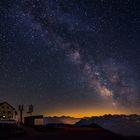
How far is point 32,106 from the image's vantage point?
2608 inches

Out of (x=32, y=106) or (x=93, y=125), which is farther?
(x=32, y=106)

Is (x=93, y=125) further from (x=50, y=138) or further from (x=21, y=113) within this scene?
(x=50, y=138)

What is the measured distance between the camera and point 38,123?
181ft

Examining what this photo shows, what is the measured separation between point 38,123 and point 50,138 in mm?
21520

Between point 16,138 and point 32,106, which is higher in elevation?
point 32,106

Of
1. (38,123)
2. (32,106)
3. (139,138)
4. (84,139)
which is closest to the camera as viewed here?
(84,139)

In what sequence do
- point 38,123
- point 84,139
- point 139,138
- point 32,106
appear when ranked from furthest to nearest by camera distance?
point 32,106 → point 38,123 → point 139,138 → point 84,139

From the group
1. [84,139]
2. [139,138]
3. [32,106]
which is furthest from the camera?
[32,106]

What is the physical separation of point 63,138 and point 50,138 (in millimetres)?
1617

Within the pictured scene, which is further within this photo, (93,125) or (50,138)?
Answer: (93,125)

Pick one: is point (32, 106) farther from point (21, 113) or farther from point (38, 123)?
point (38, 123)

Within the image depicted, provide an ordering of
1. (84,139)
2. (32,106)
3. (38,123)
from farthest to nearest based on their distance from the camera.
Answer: (32,106)
(38,123)
(84,139)

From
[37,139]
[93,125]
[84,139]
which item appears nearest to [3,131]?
[37,139]

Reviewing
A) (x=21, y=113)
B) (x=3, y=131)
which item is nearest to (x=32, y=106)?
(x=21, y=113)
